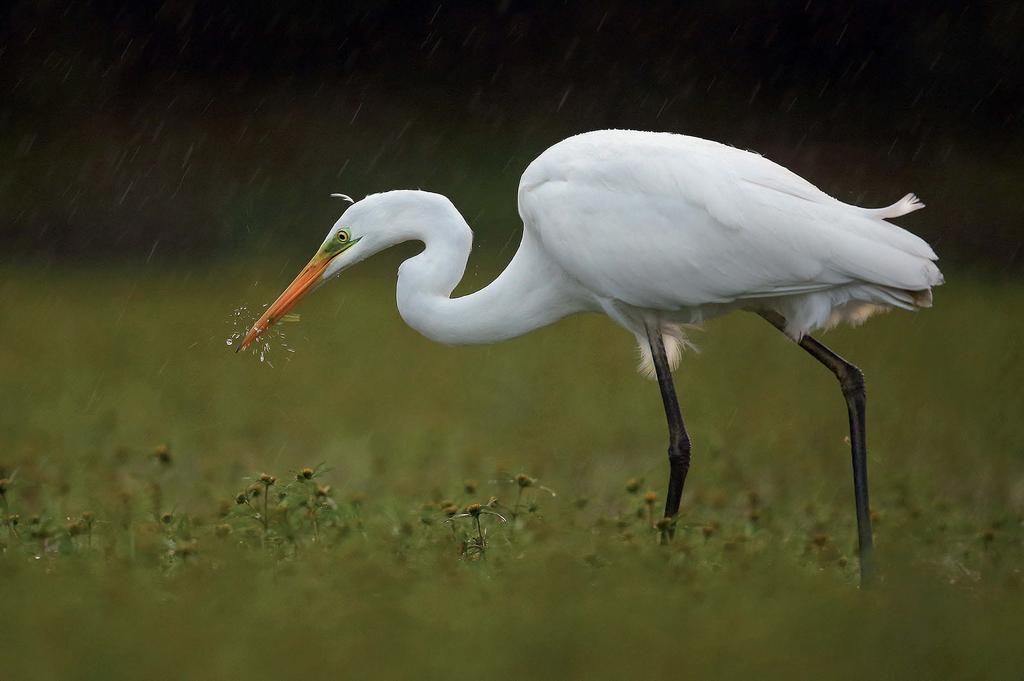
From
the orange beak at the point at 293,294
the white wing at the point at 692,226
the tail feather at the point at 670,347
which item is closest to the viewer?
the white wing at the point at 692,226

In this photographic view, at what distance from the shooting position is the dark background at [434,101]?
11.5 m

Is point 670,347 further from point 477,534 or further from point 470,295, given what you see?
point 477,534

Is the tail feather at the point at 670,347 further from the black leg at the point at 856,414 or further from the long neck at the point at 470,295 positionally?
the black leg at the point at 856,414

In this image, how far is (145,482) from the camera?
5.38 m

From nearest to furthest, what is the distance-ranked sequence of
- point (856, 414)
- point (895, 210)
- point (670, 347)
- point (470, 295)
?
point (895, 210) < point (856, 414) < point (470, 295) < point (670, 347)

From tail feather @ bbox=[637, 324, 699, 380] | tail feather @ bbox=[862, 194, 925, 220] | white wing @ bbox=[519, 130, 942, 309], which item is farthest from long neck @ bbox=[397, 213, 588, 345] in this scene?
tail feather @ bbox=[862, 194, 925, 220]

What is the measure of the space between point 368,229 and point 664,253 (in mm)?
899

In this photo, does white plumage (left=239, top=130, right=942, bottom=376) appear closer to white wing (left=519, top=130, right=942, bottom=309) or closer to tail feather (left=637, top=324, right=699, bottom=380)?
white wing (left=519, top=130, right=942, bottom=309)

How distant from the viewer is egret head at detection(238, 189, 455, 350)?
450cm

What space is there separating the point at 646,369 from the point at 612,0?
811 centimetres

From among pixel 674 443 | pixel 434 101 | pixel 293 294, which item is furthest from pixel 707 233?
pixel 434 101

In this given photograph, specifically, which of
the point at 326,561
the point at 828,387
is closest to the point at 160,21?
the point at 828,387

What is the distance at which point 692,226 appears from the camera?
4.36 meters

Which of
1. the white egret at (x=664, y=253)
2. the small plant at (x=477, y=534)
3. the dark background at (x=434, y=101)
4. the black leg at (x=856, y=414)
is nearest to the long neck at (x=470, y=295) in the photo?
the white egret at (x=664, y=253)
